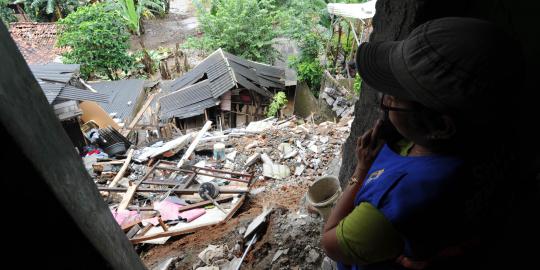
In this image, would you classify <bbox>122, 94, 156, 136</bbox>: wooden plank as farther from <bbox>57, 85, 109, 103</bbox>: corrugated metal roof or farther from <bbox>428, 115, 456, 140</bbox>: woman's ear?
<bbox>428, 115, 456, 140</bbox>: woman's ear

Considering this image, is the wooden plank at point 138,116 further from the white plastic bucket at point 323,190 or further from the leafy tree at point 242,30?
the white plastic bucket at point 323,190

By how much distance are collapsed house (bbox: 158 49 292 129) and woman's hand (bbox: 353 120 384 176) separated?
12879 millimetres

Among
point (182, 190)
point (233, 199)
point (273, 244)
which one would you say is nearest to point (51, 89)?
point (182, 190)

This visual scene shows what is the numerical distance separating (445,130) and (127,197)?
734cm

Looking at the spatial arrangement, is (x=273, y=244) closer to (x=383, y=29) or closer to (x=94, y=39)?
(x=383, y=29)

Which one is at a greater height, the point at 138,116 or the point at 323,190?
the point at 323,190

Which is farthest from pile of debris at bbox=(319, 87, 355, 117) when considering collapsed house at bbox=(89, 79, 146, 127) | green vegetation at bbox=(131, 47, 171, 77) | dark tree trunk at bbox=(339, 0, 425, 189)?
green vegetation at bbox=(131, 47, 171, 77)

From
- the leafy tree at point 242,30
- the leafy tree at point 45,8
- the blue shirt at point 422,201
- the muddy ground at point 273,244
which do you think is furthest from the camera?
the leafy tree at point 45,8

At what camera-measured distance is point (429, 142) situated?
1252 millimetres

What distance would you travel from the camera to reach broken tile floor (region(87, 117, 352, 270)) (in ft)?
12.3

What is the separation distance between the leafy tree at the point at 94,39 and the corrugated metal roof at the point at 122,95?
1.39m

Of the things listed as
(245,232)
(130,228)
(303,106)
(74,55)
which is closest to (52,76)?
(74,55)

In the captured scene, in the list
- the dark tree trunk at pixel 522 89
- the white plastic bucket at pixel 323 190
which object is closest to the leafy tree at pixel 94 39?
the white plastic bucket at pixel 323 190

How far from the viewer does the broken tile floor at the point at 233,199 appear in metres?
3.74
